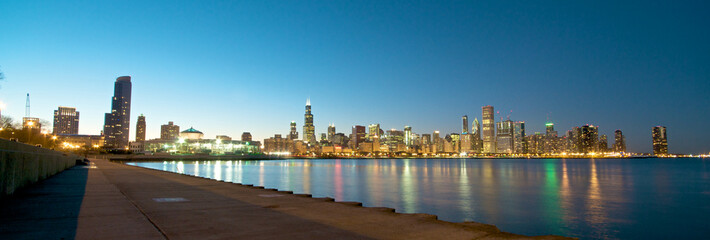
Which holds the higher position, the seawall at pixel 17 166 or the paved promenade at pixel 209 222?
the seawall at pixel 17 166

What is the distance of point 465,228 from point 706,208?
3370 cm

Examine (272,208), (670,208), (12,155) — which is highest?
(12,155)

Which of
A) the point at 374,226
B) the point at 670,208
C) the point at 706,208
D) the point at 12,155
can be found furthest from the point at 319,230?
the point at 706,208

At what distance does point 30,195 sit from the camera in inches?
547

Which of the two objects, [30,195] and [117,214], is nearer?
[117,214]

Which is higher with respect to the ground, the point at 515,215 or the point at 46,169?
the point at 46,169

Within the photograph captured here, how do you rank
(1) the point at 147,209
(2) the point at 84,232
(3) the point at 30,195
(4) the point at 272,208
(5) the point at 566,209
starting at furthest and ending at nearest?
(5) the point at 566,209
(3) the point at 30,195
(4) the point at 272,208
(1) the point at 147,209
(2) the point at 84,232

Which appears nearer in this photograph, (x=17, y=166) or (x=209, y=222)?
(x=209, y=222)

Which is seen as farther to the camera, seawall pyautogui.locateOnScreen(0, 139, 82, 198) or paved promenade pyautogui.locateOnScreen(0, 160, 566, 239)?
seawall pyautogui.locateOnScreen(0, 139, 82, 198)

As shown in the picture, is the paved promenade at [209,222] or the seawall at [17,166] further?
the seawall at [17,166]

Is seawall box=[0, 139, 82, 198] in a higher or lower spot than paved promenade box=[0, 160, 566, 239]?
higher

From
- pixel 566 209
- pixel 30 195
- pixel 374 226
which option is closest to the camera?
pixel 374 226

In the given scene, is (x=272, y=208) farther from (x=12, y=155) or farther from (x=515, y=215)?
(x=515, y=215)

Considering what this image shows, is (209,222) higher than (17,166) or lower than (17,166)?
lower
